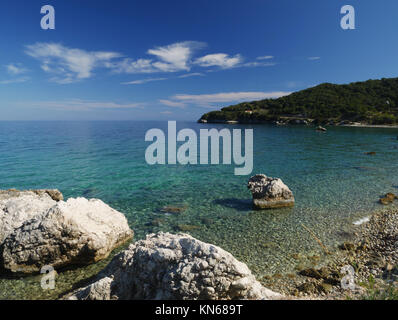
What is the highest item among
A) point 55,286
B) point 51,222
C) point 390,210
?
point 51,222

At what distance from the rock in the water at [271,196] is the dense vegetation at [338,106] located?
107791mm

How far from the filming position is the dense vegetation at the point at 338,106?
102 m

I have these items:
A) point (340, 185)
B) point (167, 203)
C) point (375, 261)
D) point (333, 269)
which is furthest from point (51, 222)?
point (340, 185)

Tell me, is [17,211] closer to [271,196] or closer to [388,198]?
[271,196]

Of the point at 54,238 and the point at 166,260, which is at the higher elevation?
the point at 166,260

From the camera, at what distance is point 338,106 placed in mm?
115875

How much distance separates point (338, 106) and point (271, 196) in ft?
419

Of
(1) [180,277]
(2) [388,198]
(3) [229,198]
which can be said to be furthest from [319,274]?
(2) [388,198]

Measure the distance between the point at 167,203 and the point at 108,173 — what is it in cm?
1104

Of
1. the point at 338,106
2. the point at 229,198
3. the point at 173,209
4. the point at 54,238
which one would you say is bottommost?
the point at 173,209

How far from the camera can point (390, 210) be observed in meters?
12.2

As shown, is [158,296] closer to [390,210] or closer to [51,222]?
[51,222]

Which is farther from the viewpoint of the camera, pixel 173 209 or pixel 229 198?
pixel 229 198

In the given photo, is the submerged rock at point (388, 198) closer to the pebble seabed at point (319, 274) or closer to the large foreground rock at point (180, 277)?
the pebble seabed at point (319, 274)
